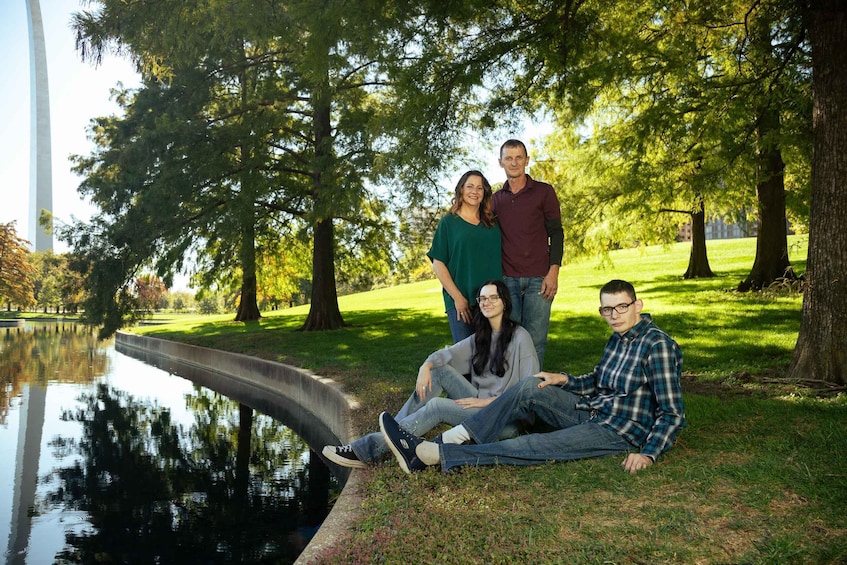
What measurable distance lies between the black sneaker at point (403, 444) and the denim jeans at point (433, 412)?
0.28 metres

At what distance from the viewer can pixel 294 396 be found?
11.4m

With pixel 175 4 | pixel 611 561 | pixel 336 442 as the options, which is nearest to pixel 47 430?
pixel 336 442

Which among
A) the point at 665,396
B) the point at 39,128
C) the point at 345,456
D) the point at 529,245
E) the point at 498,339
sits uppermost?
the point at 39,128

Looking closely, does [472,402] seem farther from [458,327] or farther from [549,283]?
[549,283]

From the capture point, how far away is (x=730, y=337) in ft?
36.3

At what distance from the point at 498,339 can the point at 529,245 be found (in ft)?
3.06

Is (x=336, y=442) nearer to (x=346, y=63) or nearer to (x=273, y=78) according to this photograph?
(x=346, y=63)

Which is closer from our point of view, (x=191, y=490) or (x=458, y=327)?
(x=458, y=327)

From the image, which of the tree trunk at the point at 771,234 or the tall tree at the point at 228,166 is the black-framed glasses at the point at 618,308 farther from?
the tree trunk at the point at 771,234

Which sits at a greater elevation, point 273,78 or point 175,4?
point 273,78

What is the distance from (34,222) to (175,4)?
215 ft

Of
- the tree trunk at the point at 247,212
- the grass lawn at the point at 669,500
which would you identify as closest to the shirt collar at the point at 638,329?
the grass lawn at the point at 669,500

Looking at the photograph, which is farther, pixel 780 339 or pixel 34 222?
pixel 34 222

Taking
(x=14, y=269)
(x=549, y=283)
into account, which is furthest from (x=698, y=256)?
(x=14, y=269)
